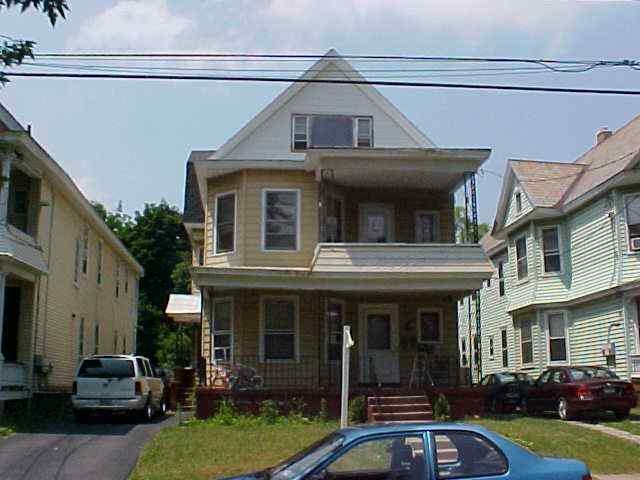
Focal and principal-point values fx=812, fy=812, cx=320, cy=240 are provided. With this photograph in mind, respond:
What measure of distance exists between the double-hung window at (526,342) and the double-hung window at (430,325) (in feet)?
25.1

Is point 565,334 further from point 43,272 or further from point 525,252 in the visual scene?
point 43,272

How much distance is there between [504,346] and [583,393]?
1433 centimetres

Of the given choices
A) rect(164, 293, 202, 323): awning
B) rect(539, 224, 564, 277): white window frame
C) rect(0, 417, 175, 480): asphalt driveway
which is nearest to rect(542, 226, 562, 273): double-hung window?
rect(539, 224, 564, 277): white window frame

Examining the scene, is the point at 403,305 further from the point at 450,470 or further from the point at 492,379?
the point at 450,470

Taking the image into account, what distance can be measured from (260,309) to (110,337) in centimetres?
1403

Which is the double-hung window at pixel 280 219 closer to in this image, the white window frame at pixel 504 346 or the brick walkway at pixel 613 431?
the brick walkway at pixel 613 431

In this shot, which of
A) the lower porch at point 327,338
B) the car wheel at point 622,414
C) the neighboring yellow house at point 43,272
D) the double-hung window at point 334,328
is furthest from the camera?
the double-hung window at point 334,328

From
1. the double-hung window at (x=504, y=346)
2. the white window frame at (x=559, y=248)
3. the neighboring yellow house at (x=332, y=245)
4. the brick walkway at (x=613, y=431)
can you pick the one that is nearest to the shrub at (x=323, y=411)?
the neighboring yellow house at (x=332, y=245)

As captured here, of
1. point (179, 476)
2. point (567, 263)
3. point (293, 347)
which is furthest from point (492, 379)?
point (179, 476)

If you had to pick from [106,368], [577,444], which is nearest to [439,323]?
[577,444]

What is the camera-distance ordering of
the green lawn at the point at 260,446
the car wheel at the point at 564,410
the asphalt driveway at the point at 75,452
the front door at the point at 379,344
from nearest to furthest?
the asphalt driveway at the point at 75,452
the green lawn at the point at 260,446
the car wheel at the point at 564,410
the front door at the point at 379,344

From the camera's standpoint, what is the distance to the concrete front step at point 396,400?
742 inches

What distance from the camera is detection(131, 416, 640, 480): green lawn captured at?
12.9 m

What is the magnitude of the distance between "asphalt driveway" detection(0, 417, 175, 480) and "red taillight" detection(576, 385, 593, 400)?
992 centimetres
